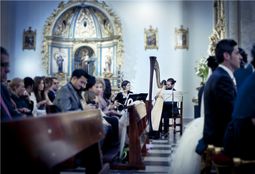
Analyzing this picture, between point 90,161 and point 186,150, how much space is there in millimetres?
1531

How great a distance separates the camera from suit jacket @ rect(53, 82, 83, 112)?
4.27 meters

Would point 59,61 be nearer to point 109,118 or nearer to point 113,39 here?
point 113,39

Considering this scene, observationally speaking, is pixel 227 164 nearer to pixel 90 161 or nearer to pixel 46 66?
pixel 90 161

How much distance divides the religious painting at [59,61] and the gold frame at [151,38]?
3424 mm

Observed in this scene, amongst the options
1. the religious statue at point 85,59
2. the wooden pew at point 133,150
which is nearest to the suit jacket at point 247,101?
the wooden pew at point 133,150

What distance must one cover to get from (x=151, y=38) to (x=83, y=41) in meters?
2.87

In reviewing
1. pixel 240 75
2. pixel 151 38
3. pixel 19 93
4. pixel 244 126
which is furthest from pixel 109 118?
pixel 151 38

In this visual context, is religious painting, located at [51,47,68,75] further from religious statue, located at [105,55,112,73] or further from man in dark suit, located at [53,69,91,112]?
man in dark suit, located at [53,69,91,112]

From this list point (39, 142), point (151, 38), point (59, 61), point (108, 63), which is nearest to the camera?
point (39, 142)

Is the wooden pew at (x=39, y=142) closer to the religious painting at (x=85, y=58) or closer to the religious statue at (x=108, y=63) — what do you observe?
the religious statue at (x=108, y=63)

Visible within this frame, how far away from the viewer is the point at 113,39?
1441 cm

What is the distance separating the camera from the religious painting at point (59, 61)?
14709 millimetres

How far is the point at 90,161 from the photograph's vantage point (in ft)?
7.65

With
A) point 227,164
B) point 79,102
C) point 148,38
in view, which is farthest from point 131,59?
point 227,164
